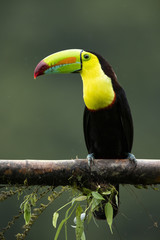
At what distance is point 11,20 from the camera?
13.1 meters

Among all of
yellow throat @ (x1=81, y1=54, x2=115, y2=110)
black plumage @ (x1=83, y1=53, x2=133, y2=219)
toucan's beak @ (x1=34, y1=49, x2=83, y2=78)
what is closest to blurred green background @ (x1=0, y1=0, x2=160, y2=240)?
black plumage @ (x1=83, y1=53, x2=133, y2=219)

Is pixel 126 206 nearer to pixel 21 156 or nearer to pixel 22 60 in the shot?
pixel 21 156

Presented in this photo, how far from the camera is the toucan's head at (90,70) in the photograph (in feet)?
10.3

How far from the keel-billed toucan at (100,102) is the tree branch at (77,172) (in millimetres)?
453

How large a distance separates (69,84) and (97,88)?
7821 millimetres

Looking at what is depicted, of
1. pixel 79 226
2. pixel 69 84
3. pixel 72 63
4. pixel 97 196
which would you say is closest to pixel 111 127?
pixel 72 63

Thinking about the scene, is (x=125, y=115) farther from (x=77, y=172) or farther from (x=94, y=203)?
(x=94, y=203)

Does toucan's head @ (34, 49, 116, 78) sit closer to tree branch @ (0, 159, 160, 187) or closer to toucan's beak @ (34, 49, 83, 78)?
toucan's beak @ (34, 49, 83, 78)

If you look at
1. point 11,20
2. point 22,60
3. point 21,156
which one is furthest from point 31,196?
point 11,20

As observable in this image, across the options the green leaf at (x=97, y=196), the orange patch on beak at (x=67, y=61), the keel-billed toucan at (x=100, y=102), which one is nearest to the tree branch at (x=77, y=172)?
the green leaf at (x=97, y=196)

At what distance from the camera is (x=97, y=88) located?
3.11 metres

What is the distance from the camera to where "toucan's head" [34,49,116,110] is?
313 cm

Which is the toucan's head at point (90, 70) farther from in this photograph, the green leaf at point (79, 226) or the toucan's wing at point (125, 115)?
the green leaf at point (79, 226)

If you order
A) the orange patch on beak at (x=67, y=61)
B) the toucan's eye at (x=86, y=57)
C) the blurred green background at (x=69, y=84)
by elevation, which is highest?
the toucan's eye at (x=86, y=57)
